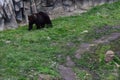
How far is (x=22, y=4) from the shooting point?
18.5 meters

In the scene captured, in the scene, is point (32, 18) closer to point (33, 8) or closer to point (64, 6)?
point (33, 8)

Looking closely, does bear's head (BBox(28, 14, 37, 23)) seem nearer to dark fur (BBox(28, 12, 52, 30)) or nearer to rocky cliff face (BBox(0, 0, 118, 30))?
dark fur (BBox(28, 12, 52, 30))

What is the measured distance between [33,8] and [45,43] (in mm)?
5315

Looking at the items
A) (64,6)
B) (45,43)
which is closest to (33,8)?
(64,6)

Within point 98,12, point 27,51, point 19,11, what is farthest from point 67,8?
point 27,51

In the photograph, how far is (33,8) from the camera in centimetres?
1919

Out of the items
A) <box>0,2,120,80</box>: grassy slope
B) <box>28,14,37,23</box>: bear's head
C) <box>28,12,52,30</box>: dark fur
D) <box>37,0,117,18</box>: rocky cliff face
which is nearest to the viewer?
<box>0,2,120,80</box>: grassy slope

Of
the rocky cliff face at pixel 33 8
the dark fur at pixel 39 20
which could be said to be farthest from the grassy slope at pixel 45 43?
the rocky cliff face at pixel 33 8

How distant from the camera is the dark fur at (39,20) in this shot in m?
17.2

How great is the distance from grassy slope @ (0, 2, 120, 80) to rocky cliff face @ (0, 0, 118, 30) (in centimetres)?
64

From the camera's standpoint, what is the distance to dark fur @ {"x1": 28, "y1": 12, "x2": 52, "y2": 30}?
56.4 feet

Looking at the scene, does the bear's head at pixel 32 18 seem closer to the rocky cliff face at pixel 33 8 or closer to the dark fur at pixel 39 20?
the dark fur at pixel 39 20

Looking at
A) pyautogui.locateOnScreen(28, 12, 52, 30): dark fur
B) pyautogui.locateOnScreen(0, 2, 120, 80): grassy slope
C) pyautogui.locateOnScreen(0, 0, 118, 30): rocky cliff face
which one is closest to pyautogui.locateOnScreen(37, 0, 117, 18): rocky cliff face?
pyautogui.locateOnScreen(0, 0, 118, 30): rocky cliff face

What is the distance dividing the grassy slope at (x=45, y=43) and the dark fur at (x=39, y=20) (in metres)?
0.38
